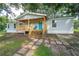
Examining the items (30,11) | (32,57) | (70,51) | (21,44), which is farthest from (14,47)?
(70,51)

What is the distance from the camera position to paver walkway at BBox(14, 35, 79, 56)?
3.07m

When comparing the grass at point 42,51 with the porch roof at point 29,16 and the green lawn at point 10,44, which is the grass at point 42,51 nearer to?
the green lawn at point 10,44

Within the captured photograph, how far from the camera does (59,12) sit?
3.12m

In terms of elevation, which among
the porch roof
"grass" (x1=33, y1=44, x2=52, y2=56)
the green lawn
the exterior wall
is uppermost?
the porch roof

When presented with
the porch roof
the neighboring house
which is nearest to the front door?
the neighboring house

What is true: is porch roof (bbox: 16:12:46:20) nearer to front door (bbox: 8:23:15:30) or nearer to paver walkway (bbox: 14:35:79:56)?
front door (bbox: 8:23:15:30)

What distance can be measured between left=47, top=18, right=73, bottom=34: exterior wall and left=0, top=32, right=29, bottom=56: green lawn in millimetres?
442

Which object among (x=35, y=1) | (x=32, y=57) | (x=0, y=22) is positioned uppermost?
(x=35, y=1)

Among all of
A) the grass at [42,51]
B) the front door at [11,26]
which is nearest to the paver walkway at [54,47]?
the grass at [42,51]

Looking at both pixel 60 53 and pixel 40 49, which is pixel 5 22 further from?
pixel 60 53

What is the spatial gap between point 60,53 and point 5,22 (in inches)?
38.6

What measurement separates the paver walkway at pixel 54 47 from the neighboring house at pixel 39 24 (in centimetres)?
13

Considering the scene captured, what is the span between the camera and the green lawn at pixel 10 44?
10.1 feet

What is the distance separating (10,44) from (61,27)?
0.84 metres
